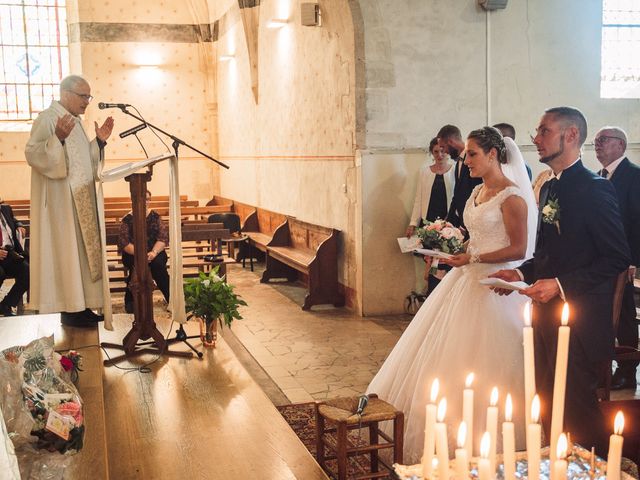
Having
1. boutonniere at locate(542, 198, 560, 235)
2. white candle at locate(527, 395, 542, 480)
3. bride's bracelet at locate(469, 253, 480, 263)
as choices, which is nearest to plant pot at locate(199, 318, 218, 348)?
bride's bracelet at locate(469, 253, 480, 263)

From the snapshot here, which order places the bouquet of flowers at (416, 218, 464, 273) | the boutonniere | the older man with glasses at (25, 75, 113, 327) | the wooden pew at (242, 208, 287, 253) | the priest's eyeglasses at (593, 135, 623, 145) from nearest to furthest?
Answer: the boutonniere, the bouquet of flowers at (416, 218, 464, 273), the older man with glasses at (25, 75, 113, 327), the priest's eyeglasses at (593, 135, 623, 145), the wooden pew at (242, 208, 287, 253)

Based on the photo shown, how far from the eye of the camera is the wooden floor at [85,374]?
2919 mm

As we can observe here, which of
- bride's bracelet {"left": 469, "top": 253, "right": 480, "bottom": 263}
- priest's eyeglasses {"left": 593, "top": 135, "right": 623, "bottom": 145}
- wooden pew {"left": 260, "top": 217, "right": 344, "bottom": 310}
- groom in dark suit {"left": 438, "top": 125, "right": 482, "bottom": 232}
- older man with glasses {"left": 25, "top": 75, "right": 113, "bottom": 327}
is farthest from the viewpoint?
wooden pew {"left": 260, "top": 217, "right": 344, "bottom": 310}

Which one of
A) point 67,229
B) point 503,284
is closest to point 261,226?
point 67,229

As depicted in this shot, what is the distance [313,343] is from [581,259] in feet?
11.8

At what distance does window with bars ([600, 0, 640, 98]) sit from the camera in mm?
8664

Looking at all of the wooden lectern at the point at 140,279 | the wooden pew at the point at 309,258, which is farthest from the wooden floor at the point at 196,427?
the wooden pew at the point at 309,258

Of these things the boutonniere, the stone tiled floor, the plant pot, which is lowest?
the stone tiled floor

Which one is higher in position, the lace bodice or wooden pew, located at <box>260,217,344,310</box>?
the lace bodice

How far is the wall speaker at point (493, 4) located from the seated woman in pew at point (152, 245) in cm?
373

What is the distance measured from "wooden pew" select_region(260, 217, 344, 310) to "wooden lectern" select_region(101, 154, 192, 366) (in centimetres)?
331

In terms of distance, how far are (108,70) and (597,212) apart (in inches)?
517

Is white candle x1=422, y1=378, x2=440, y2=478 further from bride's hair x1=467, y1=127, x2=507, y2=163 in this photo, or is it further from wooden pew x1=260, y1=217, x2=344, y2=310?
wooden pew x1=260, y1=217, x2=344, y2=310

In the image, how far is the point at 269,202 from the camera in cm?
1143
